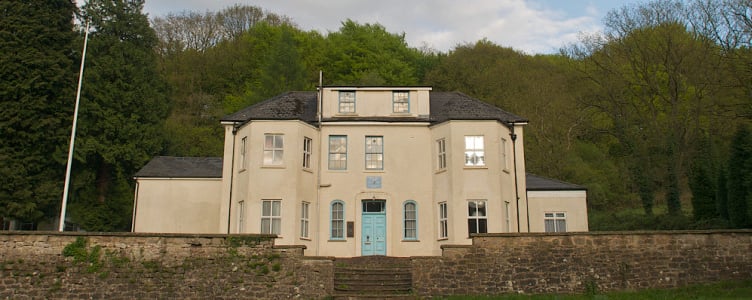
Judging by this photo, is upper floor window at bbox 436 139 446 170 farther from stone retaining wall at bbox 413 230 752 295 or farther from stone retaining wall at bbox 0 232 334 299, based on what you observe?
stone retaining wall at bbox 0 232 334 299

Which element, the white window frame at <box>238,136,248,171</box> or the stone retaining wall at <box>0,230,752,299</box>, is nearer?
the stone retaining wall at <box>0,230,752,299</box>

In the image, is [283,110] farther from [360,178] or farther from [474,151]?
[474,151]

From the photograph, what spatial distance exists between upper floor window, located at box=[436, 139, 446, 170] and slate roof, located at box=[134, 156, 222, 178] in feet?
31.5

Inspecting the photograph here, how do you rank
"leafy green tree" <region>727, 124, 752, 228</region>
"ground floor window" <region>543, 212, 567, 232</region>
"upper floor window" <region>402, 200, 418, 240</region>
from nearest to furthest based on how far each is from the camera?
"leafy green tree" <region>727, 124, 752, 228</region>
"upper floor window" <region>402, 200, 418, 240</region>
"ground floor window" <region>543, 212, 567, 232</region>

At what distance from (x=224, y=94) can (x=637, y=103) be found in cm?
3230

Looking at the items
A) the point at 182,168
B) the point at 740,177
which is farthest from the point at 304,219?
the point at 740,177

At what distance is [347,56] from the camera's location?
168ft

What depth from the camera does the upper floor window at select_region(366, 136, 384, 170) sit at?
997 inches

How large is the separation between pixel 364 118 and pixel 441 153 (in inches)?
140

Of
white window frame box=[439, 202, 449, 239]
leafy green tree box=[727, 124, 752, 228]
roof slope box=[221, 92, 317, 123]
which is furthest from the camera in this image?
roof slope box=[221, 92, 317, 123]

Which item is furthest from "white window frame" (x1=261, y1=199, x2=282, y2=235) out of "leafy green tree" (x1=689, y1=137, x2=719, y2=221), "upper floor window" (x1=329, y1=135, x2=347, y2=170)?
"leafy green tree" (x1=689, y1=137, x2=719, y2=221)

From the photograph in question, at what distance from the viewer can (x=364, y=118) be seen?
84.2ft

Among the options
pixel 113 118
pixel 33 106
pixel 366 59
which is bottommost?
pixel 113 118

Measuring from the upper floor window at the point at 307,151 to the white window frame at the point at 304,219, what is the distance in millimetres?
1539
